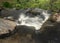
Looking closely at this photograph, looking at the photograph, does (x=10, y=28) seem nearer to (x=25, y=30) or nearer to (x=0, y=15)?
(x=25, y=30)

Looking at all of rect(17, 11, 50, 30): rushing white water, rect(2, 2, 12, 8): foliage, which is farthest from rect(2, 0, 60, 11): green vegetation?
rect(17, 11, 50, 30): rushing white water

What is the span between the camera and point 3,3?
373 inches

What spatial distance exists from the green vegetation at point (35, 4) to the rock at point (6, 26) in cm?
245

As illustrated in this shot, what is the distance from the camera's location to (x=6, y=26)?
673 cm

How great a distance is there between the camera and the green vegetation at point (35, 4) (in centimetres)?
945

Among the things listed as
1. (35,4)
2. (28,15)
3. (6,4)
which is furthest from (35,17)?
(6,4)

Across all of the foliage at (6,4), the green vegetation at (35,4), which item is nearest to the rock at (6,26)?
the foliage at (6,4)

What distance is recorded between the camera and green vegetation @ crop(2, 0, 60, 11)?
31.0ft

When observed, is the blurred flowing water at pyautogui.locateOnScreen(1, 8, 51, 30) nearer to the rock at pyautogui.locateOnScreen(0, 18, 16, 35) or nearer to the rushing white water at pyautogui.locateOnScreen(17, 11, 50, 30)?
the rushing white water at pyautogui.locateOnScreen(17, 11, 50, 30)

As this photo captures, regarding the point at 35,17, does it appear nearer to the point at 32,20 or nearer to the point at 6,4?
the point at 32,20

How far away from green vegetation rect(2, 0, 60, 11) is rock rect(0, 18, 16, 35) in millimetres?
2446

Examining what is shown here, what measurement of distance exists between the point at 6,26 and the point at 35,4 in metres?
3.18

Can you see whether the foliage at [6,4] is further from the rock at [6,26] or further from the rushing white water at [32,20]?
the rock at [6,26]

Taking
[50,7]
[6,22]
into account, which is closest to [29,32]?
[6,22]
